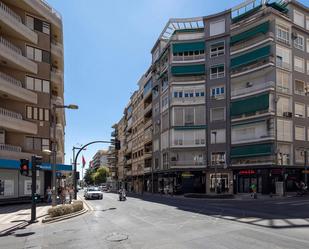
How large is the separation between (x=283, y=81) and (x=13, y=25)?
1293 inches

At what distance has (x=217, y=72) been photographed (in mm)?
53469

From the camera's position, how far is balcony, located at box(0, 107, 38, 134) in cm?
3140

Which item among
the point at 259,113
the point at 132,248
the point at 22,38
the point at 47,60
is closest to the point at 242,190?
the point at 259,113

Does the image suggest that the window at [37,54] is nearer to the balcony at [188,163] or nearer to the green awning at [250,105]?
the balcony at [188,163]

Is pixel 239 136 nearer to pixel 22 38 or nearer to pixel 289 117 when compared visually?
pixel 289 117

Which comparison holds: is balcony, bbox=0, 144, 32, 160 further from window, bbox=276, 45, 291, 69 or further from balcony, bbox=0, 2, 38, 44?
window, bbox=276, 45, 291, 69

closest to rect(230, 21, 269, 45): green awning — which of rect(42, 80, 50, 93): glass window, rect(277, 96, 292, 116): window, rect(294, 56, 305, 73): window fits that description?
rect(294, 56, 305, 73): window

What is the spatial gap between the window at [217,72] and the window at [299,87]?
9.97 meters

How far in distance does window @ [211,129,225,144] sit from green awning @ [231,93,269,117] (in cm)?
302

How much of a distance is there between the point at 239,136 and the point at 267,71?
9376 millimetres

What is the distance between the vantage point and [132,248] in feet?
35.6

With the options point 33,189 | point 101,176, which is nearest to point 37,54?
point 33,189

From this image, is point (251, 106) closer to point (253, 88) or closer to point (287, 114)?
point (253, 88)

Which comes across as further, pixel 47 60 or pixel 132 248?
pixel 47 60
